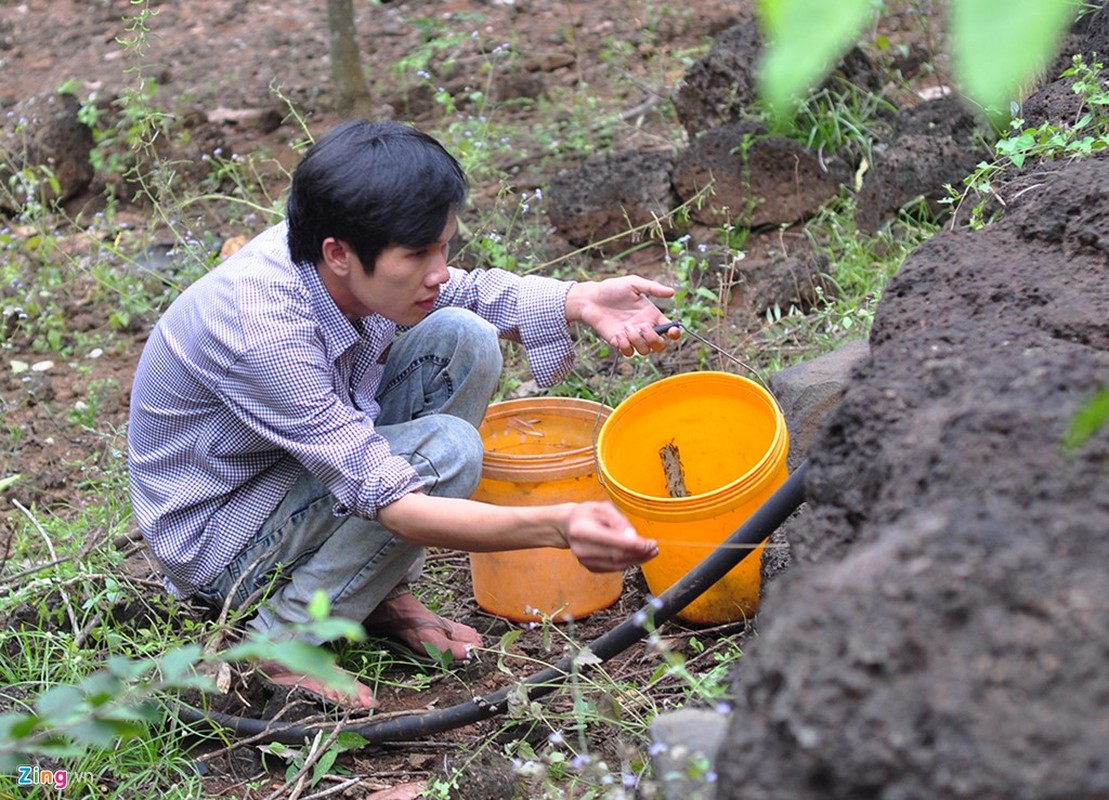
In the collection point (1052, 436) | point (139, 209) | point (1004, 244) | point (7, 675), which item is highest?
point (1052, 436)

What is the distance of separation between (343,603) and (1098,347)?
59.8 inches

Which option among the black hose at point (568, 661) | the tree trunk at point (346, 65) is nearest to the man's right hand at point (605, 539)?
the black hose at point (568, 661)

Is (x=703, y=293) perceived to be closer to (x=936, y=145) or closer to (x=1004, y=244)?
(x=936, y=145)

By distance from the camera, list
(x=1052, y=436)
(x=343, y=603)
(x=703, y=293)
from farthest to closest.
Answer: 1. (x=703, y=293)
2. (x=343, y=603)
3. (x=1052, y=436)

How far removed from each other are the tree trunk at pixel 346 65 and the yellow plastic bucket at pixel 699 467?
9.42ft

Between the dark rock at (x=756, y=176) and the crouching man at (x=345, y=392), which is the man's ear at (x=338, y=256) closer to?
the crouching man at (x=345, y=392)

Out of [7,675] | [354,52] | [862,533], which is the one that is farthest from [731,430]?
[354,52]

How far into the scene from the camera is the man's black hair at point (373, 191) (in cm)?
235

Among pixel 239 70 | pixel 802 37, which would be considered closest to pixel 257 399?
pixel 802 37

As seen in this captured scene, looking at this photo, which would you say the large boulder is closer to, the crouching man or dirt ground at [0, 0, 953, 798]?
the crouching man

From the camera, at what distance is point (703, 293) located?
3484 mm

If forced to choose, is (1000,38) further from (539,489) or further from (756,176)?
(756,176)

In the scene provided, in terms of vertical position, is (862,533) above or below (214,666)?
above

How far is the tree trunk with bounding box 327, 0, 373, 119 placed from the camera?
521 centimetres
